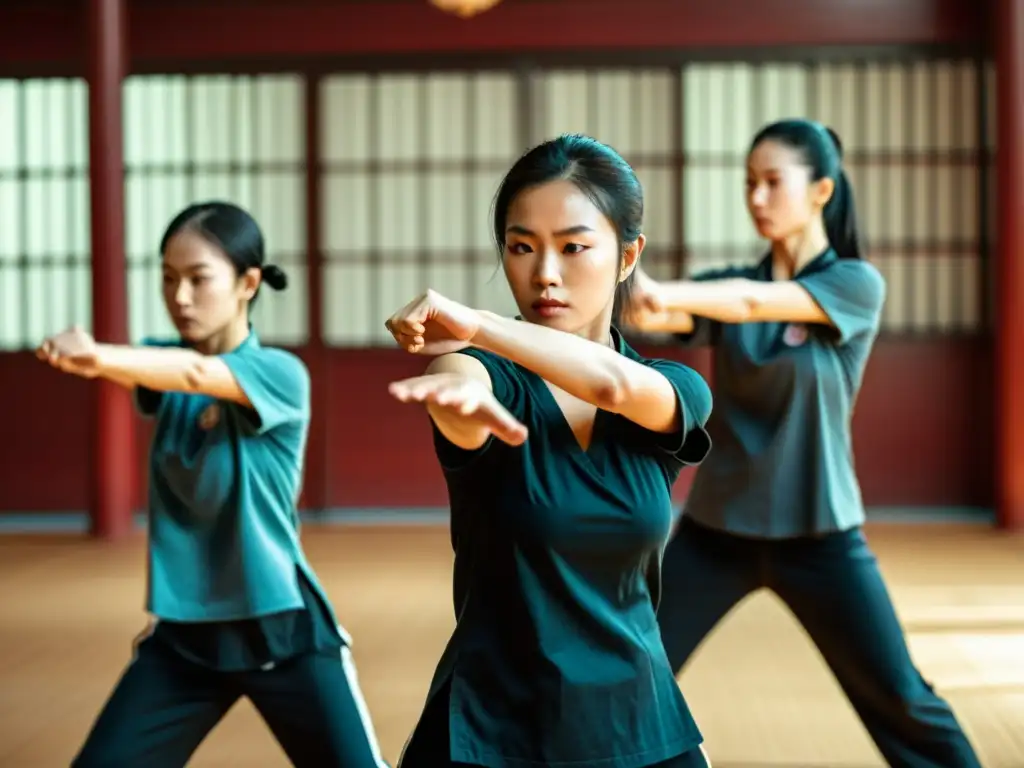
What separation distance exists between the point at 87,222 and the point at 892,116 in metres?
3.70

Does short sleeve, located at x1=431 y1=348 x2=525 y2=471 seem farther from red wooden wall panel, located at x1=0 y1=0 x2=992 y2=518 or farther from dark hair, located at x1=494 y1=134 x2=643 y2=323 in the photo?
red wooden wall panel, located at x1=0 y1=0 x2=992 y2=518

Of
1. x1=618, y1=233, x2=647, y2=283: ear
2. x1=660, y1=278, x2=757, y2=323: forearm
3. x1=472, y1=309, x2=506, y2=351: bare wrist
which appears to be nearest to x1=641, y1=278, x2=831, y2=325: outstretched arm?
x1=660, y1=278, x2=757, y2=323: forearm

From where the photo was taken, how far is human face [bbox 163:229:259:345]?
1769 mm

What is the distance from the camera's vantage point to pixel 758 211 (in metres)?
2.09

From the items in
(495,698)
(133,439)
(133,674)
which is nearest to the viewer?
(495,698)

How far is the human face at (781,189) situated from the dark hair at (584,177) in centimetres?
91

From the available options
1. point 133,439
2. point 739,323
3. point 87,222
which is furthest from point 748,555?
point 87,222

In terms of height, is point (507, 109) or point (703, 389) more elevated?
point (507, 109)

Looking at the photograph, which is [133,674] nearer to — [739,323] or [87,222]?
[739,323]

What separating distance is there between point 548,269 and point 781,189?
41.0 inches

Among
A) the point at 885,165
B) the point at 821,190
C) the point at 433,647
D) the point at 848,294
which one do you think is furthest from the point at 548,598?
the point at 885,165

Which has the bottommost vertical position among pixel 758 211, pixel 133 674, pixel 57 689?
pixel 57 689

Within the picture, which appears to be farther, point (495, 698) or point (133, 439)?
point (133, 439)

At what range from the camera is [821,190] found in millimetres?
2104
